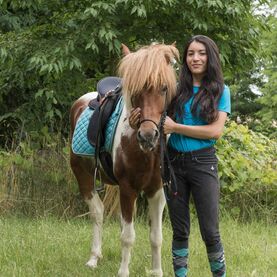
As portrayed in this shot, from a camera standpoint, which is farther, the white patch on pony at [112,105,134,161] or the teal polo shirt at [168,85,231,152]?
the white patch on pony at [112,105,134,161]

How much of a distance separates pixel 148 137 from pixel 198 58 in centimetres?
62

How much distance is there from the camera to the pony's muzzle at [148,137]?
3.07m

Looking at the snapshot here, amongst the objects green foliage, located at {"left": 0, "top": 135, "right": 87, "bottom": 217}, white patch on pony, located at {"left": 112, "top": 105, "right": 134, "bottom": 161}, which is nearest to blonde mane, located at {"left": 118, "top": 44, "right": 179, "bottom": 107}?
white patch on pony, located at {"left": 112, "top": 105, "right": 134, "bottom": 161}

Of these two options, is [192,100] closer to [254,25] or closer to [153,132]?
[153,132]

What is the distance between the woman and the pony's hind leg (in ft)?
5.22

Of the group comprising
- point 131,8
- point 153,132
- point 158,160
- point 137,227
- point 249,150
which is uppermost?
point 131,8

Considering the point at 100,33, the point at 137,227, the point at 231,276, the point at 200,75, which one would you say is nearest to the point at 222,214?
the point at 137,227

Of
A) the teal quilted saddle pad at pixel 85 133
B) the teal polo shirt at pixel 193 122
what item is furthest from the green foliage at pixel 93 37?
the teal polo shirt at pixel 193 122

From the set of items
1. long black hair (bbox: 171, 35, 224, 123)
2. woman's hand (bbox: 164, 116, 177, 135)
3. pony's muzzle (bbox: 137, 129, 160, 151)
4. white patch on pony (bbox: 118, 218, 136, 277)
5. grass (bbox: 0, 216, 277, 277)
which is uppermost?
long black hair (bbox: 171, 35, 224, 123)

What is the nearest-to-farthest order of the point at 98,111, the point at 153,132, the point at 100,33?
the point at 153,132
the point at 98,111
the point at 100,33

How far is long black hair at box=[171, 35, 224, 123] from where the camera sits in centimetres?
317

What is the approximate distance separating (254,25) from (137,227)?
293cm

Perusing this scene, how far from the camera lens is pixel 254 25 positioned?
641 centimetres

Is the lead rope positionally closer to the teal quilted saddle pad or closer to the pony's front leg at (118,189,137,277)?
the pony's front leg at (118,189,137,277)
